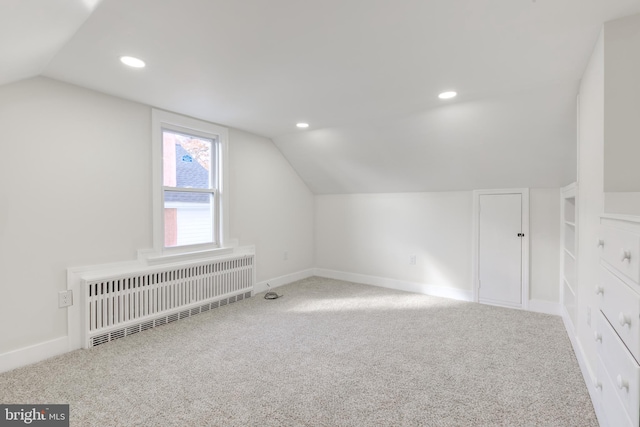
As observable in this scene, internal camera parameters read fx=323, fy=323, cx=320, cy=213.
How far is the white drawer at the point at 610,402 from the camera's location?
1.28m

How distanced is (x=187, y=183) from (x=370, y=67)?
238 cm

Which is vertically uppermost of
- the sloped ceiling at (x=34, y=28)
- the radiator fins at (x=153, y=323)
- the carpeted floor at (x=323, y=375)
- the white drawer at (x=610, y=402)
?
the sloped ceiling at (x=34, y=28)

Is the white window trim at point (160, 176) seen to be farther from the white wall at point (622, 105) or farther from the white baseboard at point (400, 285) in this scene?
the white wall at point (622, 105)

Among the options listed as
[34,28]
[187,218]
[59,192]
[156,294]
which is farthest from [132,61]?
[156,294]

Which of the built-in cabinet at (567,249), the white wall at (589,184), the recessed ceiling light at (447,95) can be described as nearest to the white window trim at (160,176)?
the recessed ceiling light at (447,95)

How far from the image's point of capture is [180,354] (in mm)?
2541

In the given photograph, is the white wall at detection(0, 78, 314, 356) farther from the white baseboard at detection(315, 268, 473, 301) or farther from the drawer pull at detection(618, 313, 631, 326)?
the drawer pull at detection(618, 313, 631, 326)

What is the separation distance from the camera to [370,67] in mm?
2260

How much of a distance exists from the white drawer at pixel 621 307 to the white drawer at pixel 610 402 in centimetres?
28

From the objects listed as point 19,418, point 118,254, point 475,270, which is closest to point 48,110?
point 118,254

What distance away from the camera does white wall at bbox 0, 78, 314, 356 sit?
2.33 metres

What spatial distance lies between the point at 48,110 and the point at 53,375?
6.41 feet

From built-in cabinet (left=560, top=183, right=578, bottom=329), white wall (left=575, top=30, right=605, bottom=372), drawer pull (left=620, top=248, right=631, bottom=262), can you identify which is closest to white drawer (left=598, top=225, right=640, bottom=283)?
drawer pull (left=620, top=248, right=631, bottom=262)

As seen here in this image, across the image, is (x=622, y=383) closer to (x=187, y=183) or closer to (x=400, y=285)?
(x=400, y=285)
